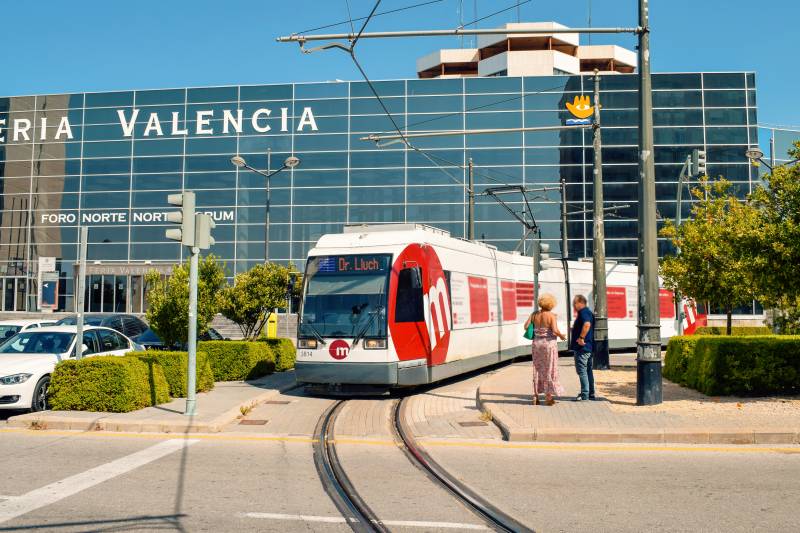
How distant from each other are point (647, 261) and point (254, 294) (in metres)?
10.9

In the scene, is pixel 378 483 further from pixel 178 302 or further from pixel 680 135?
pixel 680 135

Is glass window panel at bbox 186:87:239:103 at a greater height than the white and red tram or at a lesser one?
greater

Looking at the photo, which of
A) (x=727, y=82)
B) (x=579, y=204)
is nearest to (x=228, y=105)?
(x=579, y=204)

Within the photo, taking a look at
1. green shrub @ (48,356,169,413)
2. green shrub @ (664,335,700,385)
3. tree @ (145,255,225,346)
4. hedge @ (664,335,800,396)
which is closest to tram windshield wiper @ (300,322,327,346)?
tree @ (145,255,225,346)

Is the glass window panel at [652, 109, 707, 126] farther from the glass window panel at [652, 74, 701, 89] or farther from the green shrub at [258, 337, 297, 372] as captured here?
the green shrub at [258, 337, 297, 372]

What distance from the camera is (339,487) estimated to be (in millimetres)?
7066

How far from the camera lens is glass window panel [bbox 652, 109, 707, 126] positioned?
46500 millimetres

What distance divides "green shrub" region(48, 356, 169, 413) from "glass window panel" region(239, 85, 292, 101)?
127ft

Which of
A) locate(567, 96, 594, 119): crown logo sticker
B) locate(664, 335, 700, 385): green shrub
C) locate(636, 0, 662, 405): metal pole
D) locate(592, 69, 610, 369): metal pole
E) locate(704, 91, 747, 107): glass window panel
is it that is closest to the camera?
locate(636, 0, 662, 405): metal pole

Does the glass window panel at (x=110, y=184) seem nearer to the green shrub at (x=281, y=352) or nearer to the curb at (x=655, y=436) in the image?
the green shrub at (x=281, y=352)

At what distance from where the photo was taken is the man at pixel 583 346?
1198 centimetres

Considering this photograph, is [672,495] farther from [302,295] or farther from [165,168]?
[165,168]

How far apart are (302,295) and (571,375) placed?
6536mm

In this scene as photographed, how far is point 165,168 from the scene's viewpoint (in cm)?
4912
